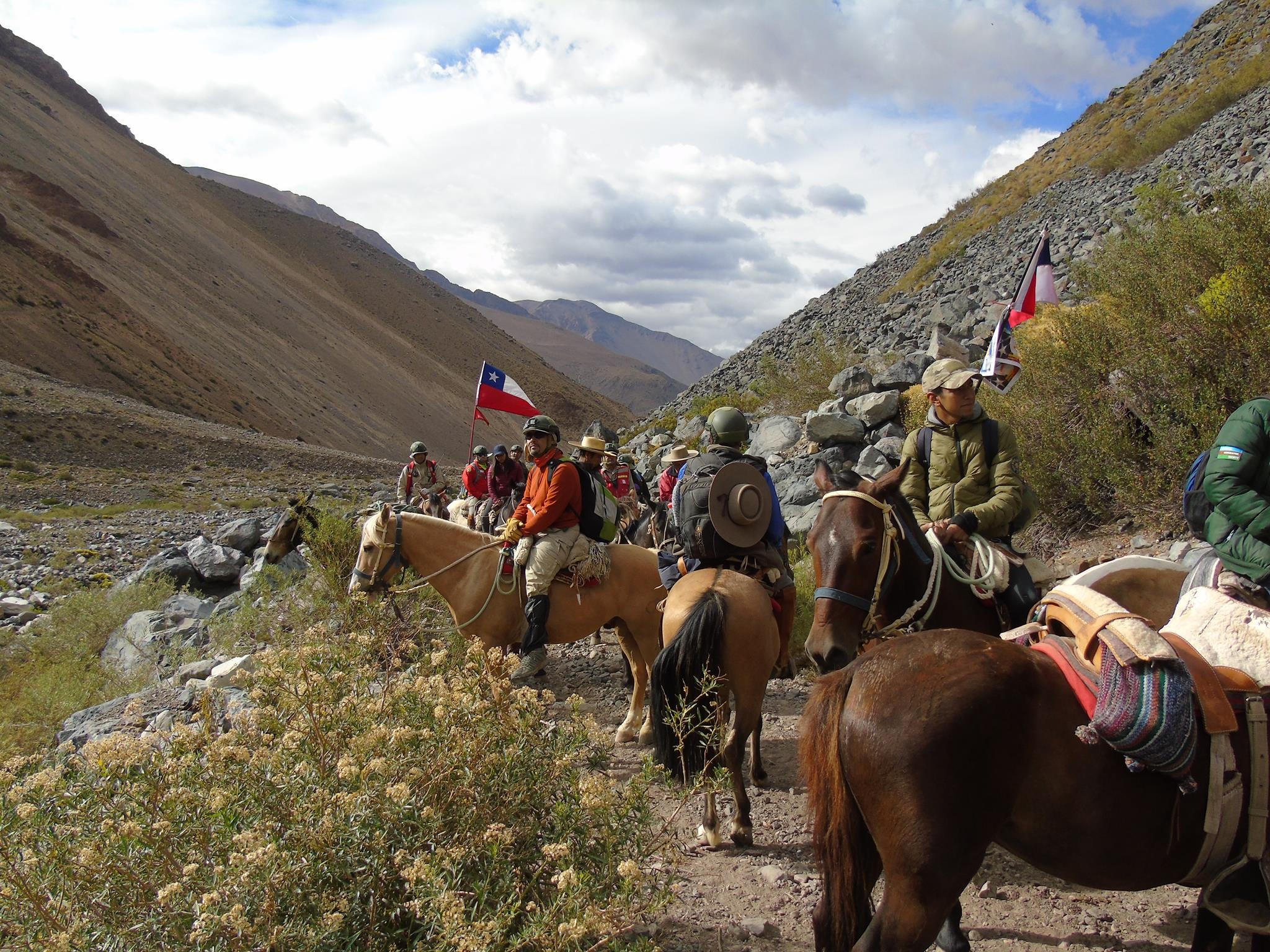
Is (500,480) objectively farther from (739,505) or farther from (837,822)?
(837,822)

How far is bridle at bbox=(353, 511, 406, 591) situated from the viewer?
263 inches

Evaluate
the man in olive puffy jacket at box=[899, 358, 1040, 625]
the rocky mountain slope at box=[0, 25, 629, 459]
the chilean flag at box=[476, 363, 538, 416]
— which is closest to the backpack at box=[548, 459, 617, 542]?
the man in olive puffy jacket at box=[899, 358, 1040, 625]

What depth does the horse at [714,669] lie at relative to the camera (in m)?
4.41

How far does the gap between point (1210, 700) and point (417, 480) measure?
536 inches

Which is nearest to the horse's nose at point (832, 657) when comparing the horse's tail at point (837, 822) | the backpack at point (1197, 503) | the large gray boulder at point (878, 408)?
the horse's tail at point (837, 822)

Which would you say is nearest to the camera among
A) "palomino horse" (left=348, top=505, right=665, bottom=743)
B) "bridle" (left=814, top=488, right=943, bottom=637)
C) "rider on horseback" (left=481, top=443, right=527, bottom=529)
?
"bridle" (left=814, top=488, right=943, bottom=637)

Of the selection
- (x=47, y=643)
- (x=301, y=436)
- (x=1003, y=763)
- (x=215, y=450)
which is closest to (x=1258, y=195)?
(x=1003, y=763)

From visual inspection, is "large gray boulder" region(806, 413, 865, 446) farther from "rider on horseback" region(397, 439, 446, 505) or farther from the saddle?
the saddle

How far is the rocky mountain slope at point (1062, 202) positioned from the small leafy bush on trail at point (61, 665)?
46.6 ft

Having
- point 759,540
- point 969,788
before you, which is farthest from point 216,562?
point 969,788

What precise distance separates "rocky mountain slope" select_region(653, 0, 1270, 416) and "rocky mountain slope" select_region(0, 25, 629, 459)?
103 feet

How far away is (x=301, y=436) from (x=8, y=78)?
5192 cm

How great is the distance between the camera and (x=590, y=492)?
672 centimetres

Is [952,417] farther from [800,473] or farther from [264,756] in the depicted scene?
[800,473]
